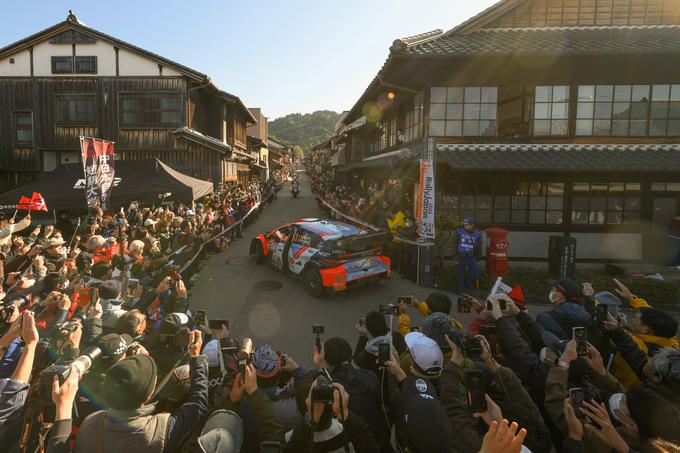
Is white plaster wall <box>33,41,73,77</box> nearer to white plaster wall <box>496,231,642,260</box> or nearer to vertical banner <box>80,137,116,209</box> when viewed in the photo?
vertical banner <box>80,137,116,209</box>

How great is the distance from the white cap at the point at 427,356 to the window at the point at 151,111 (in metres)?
21.4

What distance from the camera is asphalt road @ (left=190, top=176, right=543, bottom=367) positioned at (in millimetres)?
7270

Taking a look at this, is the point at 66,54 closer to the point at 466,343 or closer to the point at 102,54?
the point at 102,54

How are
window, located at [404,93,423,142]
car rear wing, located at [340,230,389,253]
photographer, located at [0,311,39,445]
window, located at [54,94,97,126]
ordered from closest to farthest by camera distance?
photographer, located at [0,311,39,445] → car rear wing, located at [340,230,389,253] → window, located at [404,93,423,142] → window, located at [54,94,97,126]

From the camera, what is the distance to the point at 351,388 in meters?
3.05

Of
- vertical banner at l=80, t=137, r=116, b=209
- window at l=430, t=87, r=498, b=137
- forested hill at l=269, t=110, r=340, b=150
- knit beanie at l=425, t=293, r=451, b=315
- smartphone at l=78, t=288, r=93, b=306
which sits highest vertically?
forested hill at l=269, t=110, r=340, b=150

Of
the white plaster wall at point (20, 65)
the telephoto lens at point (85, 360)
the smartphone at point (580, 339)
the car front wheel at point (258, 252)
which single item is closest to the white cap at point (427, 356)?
the smartphone at point (580, 339)

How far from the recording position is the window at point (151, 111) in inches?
825

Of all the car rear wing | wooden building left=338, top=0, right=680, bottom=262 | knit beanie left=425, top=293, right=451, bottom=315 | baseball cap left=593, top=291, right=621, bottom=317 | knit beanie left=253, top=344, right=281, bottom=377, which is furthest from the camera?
wooden building left=338, top=0, right=680, bottom=262

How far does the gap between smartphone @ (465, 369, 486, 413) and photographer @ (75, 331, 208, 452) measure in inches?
75.3

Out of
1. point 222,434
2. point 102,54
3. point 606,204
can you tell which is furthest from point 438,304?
point 102,54

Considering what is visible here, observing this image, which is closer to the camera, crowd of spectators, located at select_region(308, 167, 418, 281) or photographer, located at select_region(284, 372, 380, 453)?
photographer, located at select_region(284, 372, 380, 453)

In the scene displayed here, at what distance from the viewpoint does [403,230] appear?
1100cm

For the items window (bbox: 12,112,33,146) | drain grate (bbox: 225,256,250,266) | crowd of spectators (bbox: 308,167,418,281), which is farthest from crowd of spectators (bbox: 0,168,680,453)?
window (bbox: 12,112,33,146)
